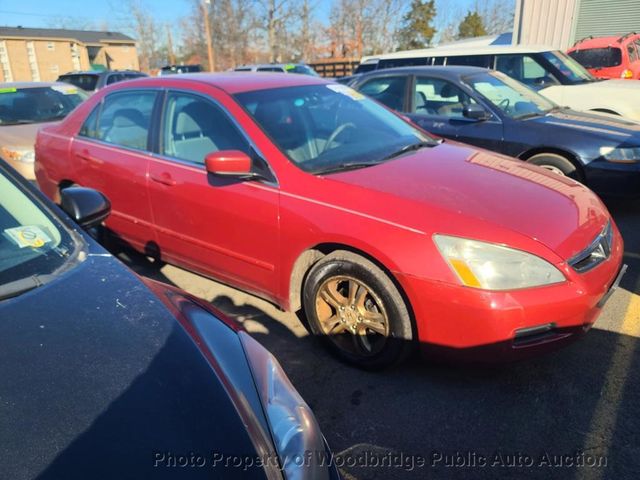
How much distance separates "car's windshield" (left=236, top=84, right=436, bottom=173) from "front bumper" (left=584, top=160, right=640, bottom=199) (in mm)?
2338

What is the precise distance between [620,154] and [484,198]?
3.22 meters

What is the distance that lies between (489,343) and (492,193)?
2.77ft

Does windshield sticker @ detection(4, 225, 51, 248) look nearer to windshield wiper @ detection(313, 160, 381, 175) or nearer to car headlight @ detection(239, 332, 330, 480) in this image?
car headlight @ detection(239, 332, 330, 480)

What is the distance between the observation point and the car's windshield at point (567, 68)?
25.5 feet

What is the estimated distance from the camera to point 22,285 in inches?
69.1

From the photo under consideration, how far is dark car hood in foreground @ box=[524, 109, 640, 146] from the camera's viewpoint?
16.5 ft

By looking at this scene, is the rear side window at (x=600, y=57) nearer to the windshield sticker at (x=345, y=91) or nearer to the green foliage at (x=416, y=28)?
the windshield sticker at (x=345, y=91)

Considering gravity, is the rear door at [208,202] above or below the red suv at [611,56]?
below

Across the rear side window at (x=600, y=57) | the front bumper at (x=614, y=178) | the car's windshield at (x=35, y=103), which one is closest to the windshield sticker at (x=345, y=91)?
the front bumper at (x=614, y=178)

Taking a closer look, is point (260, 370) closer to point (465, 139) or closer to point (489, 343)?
point (489, 343)

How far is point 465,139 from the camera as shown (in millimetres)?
5594

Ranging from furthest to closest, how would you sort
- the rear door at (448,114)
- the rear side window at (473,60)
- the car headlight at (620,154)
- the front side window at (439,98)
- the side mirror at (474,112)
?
the rear side window at (473,60), the front side window at (439,98), the rear door at (448,114), the side mirror at (474,112), the car headlight at (620,154)

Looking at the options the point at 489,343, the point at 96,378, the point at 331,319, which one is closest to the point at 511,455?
the point at 489,343

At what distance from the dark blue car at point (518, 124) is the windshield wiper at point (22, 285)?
4589 mm
